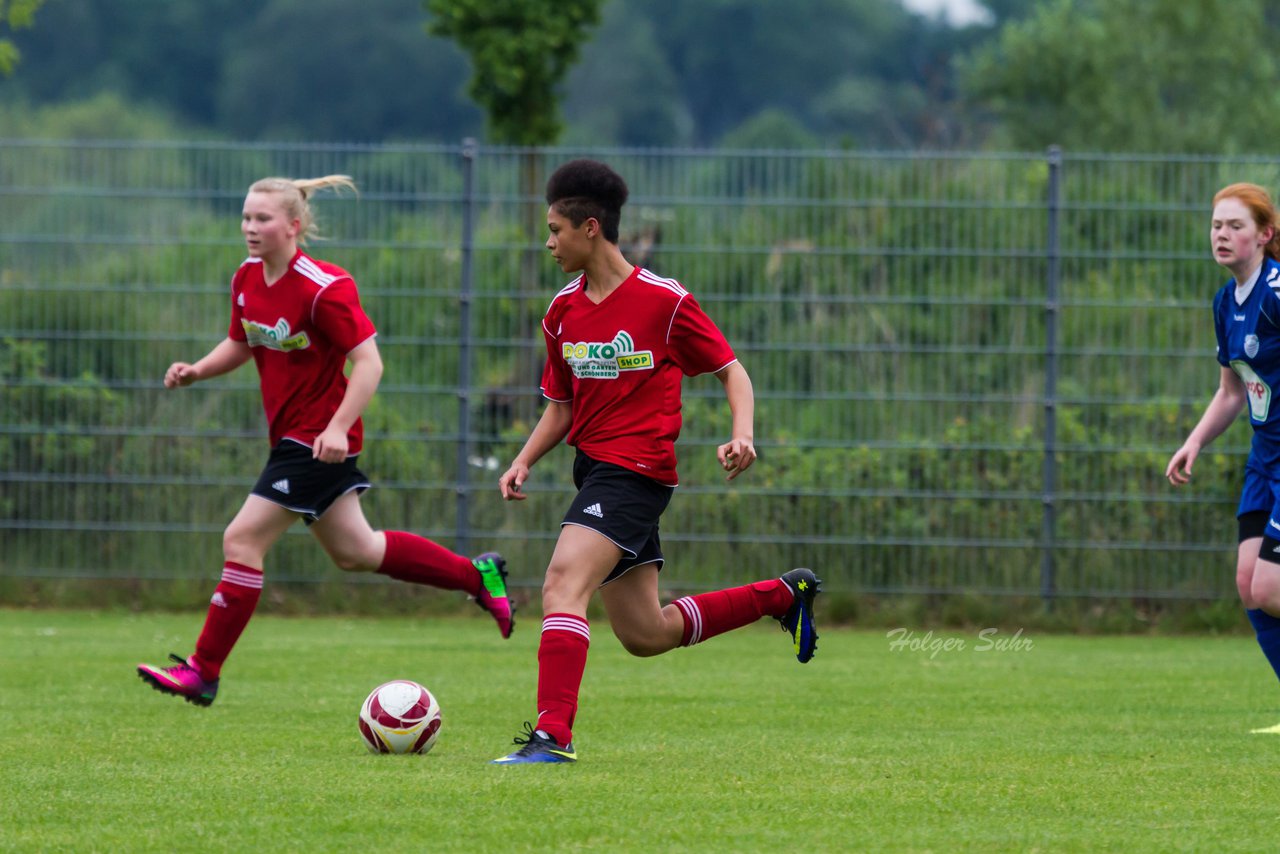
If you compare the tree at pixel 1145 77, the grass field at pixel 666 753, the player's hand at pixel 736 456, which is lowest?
the grass field at pixel 666 753

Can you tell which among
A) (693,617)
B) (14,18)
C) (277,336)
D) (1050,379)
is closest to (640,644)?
(693,617)

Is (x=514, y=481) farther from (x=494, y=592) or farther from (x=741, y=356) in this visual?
(x=741, y=356)

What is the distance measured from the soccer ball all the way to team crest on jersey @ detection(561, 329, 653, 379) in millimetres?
1209

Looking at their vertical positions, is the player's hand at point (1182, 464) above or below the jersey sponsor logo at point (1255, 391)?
below

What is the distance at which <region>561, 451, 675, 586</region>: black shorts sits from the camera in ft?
19.8

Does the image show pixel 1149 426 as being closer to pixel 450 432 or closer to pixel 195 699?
pixel 450 432

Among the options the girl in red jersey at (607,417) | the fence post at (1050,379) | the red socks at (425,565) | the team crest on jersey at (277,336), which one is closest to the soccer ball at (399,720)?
the girl in red jersey at (607,417)

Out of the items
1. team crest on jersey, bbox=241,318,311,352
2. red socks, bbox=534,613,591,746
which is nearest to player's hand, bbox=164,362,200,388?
team crest on jersey, bbox=241,318,311,352

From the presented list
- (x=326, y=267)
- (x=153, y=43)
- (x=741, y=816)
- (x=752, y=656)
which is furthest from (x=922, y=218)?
(x=153, y=43)

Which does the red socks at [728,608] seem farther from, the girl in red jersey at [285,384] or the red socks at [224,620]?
the red socks at [224,620]

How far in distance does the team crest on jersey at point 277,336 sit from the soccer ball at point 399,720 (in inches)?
73.4

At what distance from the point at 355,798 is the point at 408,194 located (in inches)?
309

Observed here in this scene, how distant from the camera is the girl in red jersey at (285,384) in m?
7.50

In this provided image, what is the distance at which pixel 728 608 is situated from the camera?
6.75 metres
